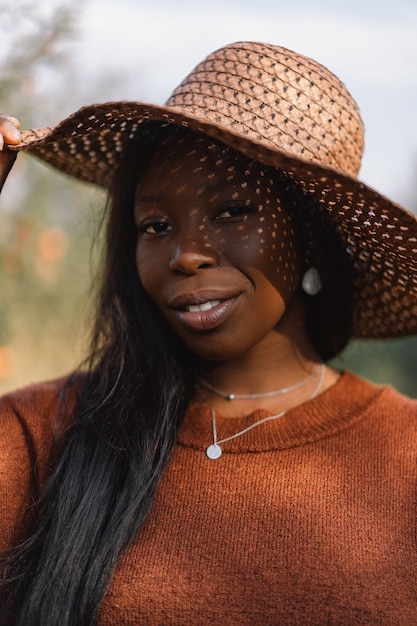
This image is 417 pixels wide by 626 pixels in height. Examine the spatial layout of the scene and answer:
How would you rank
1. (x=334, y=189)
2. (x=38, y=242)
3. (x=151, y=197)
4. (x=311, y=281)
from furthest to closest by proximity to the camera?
(x=38, y=242)
(x=311, y=281)
(x=151, y=197)
(x=334, y=189)

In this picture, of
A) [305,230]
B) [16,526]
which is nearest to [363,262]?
[305,230]

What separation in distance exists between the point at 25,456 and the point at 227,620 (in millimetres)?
587

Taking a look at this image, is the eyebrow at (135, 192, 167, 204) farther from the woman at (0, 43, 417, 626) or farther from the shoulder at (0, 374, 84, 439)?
the shoulder at (0, 374, 84, 439)

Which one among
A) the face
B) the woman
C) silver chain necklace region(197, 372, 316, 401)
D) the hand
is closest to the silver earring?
the woman

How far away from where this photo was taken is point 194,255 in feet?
5.71

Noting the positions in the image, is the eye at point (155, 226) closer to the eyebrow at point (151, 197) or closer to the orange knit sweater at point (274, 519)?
the eyebrow at point (151, 197)

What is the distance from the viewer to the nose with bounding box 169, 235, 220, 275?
1744 mm

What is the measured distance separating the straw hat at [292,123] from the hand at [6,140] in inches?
1.3

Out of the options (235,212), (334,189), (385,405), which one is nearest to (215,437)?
(385,405)

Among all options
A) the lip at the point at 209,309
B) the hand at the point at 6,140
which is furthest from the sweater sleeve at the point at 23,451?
the hand at the point at 6,140

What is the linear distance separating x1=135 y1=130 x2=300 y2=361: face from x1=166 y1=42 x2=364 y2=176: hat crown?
84mm

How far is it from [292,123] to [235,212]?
0.70ft

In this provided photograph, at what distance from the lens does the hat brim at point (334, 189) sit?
1.56m

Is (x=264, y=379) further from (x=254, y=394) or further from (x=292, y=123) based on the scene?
(x=292, y=123)
